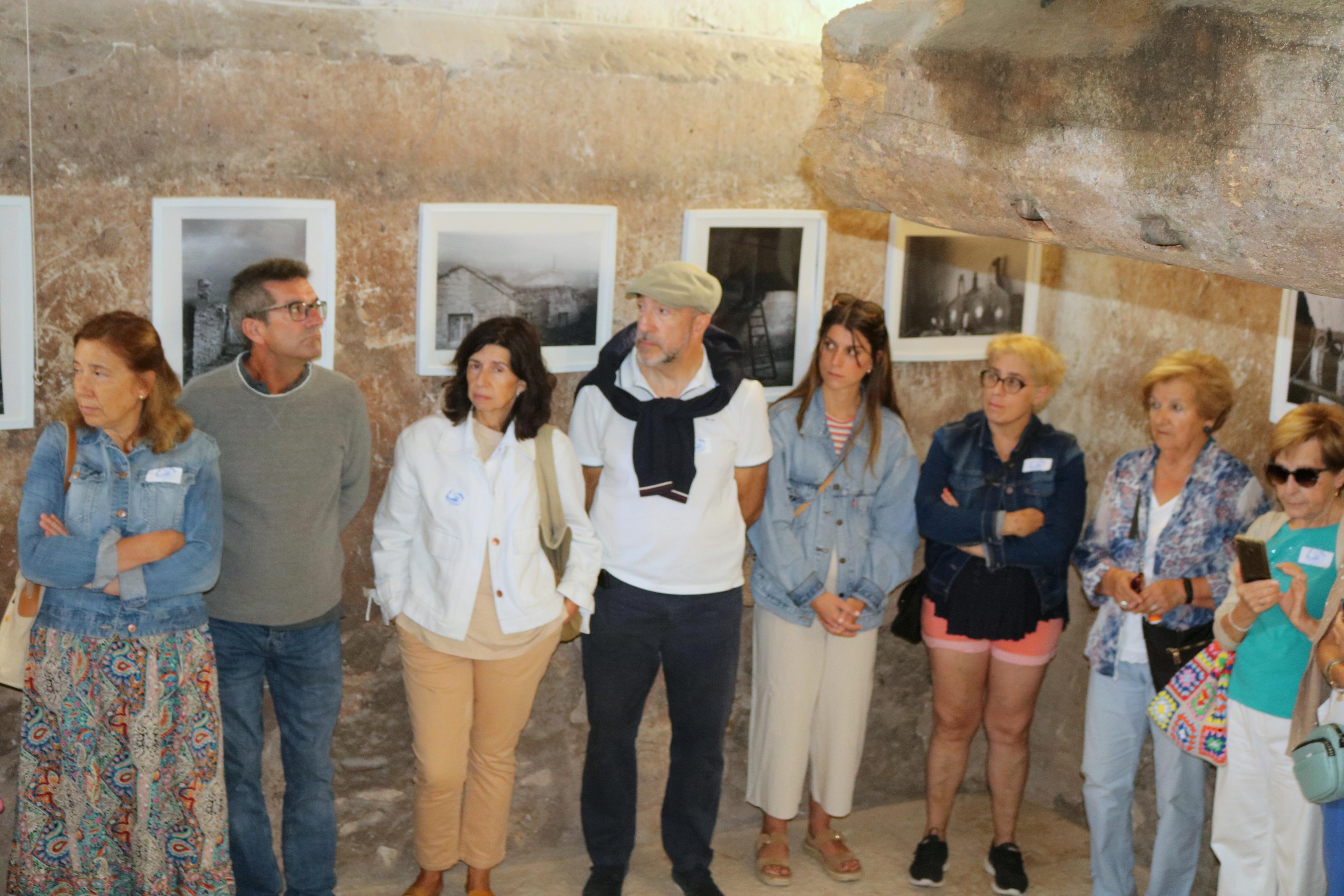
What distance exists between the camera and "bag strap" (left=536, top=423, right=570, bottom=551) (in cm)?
466

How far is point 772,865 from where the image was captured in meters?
5.40

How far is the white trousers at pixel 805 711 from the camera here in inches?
206

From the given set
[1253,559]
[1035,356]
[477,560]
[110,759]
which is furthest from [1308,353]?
[110,759]

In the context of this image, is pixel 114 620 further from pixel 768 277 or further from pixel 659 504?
pixel 768 277

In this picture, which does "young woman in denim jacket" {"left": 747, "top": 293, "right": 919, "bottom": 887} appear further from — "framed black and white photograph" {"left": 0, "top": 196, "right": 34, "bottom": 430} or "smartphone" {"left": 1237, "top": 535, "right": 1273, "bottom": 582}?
"framed black and white photograph" {"left": 0, "top": 196, "right": 34, "bottom": 430}

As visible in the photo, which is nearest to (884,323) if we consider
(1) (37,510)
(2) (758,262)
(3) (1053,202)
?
(2) (758,262)

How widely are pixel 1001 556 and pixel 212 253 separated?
10.0 ft

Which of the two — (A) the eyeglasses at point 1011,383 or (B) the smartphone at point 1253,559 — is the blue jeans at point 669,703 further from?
(B) the smartphone at point 1253,559

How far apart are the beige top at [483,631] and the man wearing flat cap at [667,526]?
40cm

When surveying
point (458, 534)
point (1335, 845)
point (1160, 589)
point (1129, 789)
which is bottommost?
point (1129, 789)

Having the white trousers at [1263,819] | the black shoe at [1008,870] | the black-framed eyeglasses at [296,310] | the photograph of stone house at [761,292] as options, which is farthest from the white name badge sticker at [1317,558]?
the black-framed eyeglasses at [296,310]

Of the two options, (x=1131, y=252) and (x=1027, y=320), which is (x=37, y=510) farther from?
(x=1027, y=320)

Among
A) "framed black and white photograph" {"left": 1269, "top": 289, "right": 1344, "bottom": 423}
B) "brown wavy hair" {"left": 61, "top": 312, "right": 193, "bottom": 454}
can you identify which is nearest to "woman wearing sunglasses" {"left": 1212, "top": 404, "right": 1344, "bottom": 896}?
"framed black and white photograph" {"left": 1269, "top": 289, "right": 1344, "bottom": 423}

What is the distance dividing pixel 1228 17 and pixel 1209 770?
3.45 m
